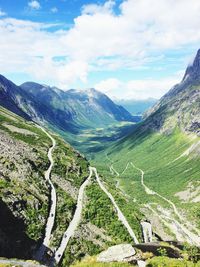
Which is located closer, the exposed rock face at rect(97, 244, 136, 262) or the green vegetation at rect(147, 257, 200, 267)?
the green vegetation at rect(147, 257, 200, 267)

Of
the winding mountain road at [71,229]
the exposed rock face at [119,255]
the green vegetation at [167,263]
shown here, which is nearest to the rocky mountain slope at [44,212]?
the winding mountain road at [71,229]

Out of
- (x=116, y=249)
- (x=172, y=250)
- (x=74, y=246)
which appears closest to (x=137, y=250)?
(x=116, y=249)

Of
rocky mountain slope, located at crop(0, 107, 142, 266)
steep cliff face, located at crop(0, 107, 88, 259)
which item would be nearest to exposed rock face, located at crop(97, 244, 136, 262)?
rocky mountain slope, located at crop(0, 107, 142, 266)

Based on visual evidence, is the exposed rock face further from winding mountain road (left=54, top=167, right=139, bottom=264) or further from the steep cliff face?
the steep cliff face

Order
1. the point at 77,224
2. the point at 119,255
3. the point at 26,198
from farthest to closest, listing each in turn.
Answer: the point at 77,224 → the point at 26,198 → the point at 119,255

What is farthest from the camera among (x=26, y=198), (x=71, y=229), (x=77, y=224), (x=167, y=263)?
(x=77, y=224)

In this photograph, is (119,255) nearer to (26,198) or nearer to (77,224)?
(77,224)

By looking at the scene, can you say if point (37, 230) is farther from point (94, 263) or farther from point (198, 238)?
point (198, 238)

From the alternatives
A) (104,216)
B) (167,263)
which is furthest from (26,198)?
(167,263)
